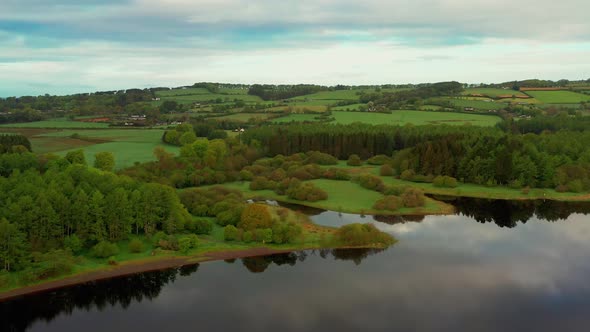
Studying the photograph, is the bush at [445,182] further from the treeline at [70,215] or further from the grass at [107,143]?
the grass at [107,143]

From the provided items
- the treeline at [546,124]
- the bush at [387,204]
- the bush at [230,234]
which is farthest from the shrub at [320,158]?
the bush at [230,234]

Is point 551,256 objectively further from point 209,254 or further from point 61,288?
point 61,288

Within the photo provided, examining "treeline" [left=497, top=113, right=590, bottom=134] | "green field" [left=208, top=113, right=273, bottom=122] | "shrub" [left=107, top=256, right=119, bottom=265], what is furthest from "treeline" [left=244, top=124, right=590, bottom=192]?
"shrub" [left=107, top=256, right=119, bottom=265]

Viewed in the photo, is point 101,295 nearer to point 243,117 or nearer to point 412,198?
point 412,198

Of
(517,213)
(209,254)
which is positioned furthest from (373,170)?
(209,254)

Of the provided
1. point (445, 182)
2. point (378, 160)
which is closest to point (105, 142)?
point (378, 160)
